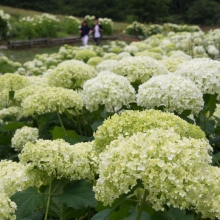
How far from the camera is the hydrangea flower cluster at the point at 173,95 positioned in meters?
2.23

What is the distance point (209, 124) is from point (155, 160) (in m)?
1.72

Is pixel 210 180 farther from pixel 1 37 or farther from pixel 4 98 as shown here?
pixel 1 37

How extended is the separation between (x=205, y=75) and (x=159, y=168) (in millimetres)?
1458

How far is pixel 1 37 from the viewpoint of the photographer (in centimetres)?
1689

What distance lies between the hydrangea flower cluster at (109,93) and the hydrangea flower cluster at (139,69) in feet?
1.27

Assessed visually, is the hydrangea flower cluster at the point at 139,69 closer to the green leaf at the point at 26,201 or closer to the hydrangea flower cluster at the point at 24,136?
the hydrangea flower cluster at the point at 24,136

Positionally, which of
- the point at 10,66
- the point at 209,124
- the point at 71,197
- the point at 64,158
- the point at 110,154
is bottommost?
the point at 10,66

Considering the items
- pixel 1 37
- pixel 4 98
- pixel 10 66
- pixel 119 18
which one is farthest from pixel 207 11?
pixel 4 98

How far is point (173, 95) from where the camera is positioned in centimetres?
223

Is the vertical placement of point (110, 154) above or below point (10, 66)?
above

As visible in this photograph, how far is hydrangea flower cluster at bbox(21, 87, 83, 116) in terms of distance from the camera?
251cm

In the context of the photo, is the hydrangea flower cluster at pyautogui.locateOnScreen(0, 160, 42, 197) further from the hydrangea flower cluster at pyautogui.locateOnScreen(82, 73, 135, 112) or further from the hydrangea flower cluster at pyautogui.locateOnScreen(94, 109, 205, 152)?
the hydrangea flower cluster at pyautogui.locateOnScreen(82, 73, 135, 112)

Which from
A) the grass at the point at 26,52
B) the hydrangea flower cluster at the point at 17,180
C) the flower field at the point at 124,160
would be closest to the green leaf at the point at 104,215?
the flower field at the point at 124,160

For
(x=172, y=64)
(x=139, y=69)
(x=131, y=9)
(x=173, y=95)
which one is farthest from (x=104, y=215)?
(x=131, y=9)
